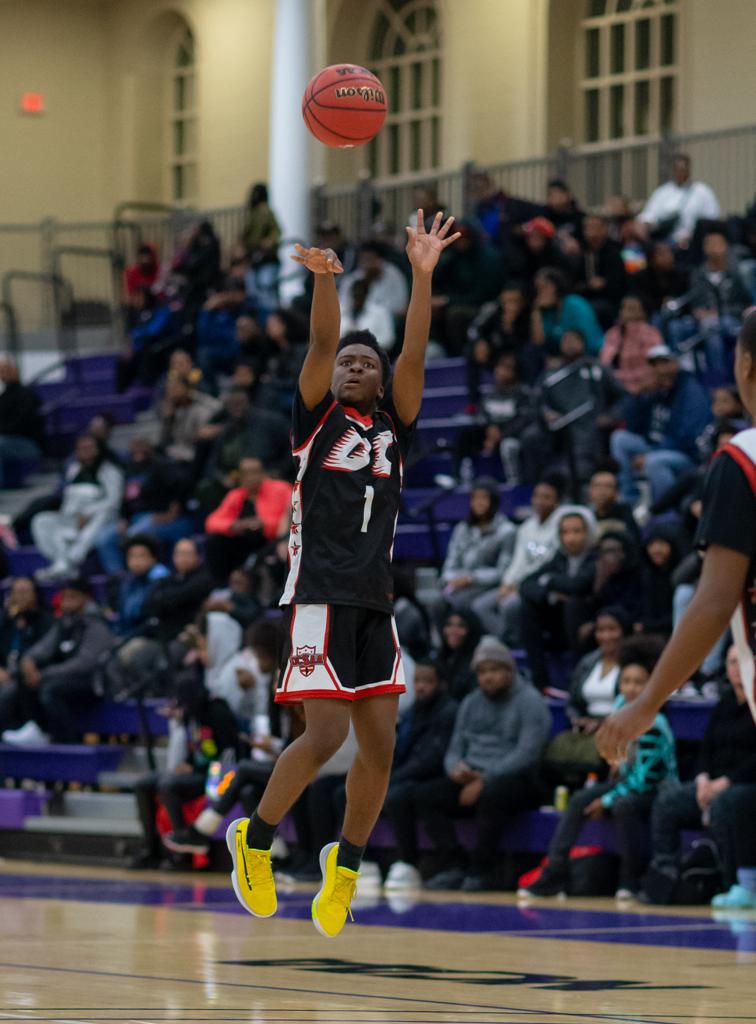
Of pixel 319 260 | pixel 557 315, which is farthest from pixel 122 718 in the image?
pixel 319 260

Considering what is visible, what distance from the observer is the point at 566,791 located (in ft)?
39.1

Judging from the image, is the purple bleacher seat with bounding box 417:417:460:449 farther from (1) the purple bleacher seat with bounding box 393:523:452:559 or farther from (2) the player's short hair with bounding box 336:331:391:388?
(2) the player's short hair with bounding box 336:331:391:388

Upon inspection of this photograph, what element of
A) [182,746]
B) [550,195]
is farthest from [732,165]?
[182,746]

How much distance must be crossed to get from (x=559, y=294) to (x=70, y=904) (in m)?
7.62

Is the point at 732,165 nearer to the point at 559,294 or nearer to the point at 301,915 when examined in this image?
the point at 559,294

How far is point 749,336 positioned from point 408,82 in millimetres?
19705

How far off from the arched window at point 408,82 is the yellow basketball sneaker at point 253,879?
1755 cm

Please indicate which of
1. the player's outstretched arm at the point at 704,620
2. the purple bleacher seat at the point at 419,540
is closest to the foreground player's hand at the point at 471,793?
the purple bleacher seat at the point at 419,540

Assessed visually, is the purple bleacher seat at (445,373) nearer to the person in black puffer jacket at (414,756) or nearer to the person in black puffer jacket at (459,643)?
the person in black puffer jacket at (459,643)

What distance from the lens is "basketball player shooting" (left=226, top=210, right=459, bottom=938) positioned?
6.36 meters

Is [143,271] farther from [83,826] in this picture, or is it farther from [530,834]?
[530,834]

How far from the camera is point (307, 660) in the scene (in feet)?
20.8

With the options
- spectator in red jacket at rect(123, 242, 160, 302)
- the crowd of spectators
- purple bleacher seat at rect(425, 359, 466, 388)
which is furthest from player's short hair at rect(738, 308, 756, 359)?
spectator in red jacket at rect(123, 242, 160, 302)

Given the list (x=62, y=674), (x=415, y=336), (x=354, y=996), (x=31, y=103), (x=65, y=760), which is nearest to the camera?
(x=354, y=996)
